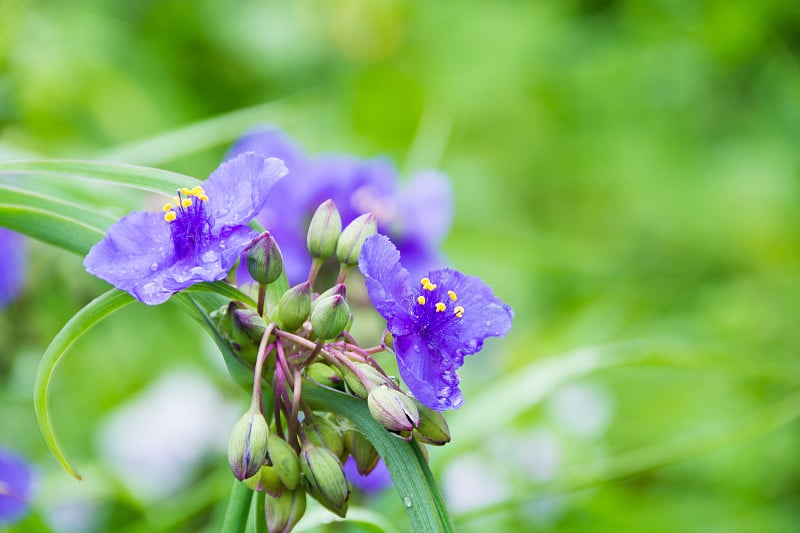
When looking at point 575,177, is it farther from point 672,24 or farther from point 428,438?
point 428,438

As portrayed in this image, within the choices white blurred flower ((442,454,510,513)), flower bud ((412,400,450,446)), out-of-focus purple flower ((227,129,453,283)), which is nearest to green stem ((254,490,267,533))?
flower bud ((412,400,450,446))

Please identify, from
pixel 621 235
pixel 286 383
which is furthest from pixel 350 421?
pixel 621 235

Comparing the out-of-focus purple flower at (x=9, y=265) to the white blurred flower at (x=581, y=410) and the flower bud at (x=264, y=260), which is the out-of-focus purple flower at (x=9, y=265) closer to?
the flower bud at (x=264, y=260)

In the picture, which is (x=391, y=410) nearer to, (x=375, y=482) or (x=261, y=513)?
(x=261, y=513)

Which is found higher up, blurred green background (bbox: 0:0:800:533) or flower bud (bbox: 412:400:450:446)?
blurred green background (bbox: 0:0:800:533)

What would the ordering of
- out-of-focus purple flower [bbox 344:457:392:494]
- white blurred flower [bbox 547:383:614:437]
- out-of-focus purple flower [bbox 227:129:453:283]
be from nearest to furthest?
out-of-focus purple flower [bbox 344:457:392:494] → out-of-focus purple flower [bbox 227:129:453:283] → white blurred flower [bbox 547:383:614:437]

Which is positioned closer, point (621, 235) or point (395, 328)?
point (395, 328)

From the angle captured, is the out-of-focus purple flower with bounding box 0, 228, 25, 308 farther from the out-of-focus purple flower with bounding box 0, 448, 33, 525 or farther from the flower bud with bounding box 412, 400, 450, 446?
the flower bud with bounding box 412, 400, 450, 446
